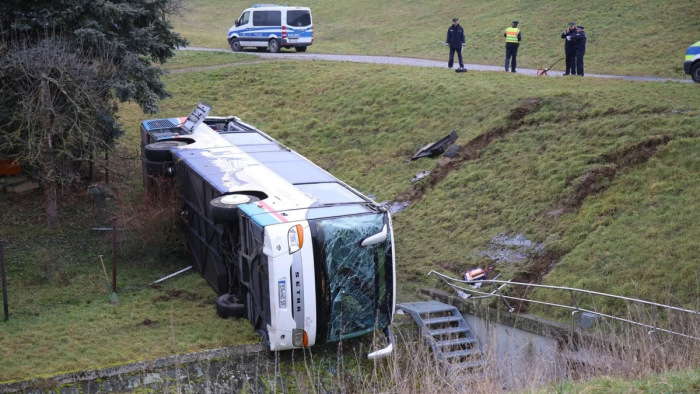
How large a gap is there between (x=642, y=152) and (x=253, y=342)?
8900mm

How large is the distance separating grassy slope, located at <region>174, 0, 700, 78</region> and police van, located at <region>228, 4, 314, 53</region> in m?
2.01

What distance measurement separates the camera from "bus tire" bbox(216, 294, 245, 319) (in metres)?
12.5

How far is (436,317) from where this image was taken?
1317 cm

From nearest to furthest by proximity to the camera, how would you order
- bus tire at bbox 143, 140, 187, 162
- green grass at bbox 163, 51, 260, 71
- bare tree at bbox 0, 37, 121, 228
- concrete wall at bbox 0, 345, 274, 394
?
concrete wall at bbox 0, 345, 274, 394, bus tire at bbox 143, 140, 187, 162, bare tree at bbox 0, 37, 121, 228, green grass at bbox 163, 51, 260, 71

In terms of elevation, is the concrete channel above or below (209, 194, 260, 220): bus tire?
below

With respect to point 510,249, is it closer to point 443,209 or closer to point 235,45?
point 443,209

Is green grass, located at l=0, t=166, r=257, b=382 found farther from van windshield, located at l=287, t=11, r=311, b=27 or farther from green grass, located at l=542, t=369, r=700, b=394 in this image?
van windshield, located at l=287, t=11, r=311, b=27

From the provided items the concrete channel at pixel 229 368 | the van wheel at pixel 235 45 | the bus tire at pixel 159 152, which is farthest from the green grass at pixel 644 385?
the van wheel at pixel 235 45

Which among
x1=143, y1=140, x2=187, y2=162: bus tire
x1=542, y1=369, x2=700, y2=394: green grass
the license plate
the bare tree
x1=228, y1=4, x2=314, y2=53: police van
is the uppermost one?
x1=228, y1=4, x2=314, y2=53: police van

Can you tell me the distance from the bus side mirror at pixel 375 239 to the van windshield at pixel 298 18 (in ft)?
84.6

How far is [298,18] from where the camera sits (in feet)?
117

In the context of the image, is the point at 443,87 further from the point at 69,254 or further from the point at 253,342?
the point at 253,342

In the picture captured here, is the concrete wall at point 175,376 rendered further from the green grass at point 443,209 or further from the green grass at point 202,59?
the green grass at point 202,59

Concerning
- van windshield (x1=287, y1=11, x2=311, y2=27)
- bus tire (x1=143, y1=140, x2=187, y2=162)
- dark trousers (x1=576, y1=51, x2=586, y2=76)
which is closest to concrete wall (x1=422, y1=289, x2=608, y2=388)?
bus tire (x1=143, y1=140, x2=187, y2=162)
